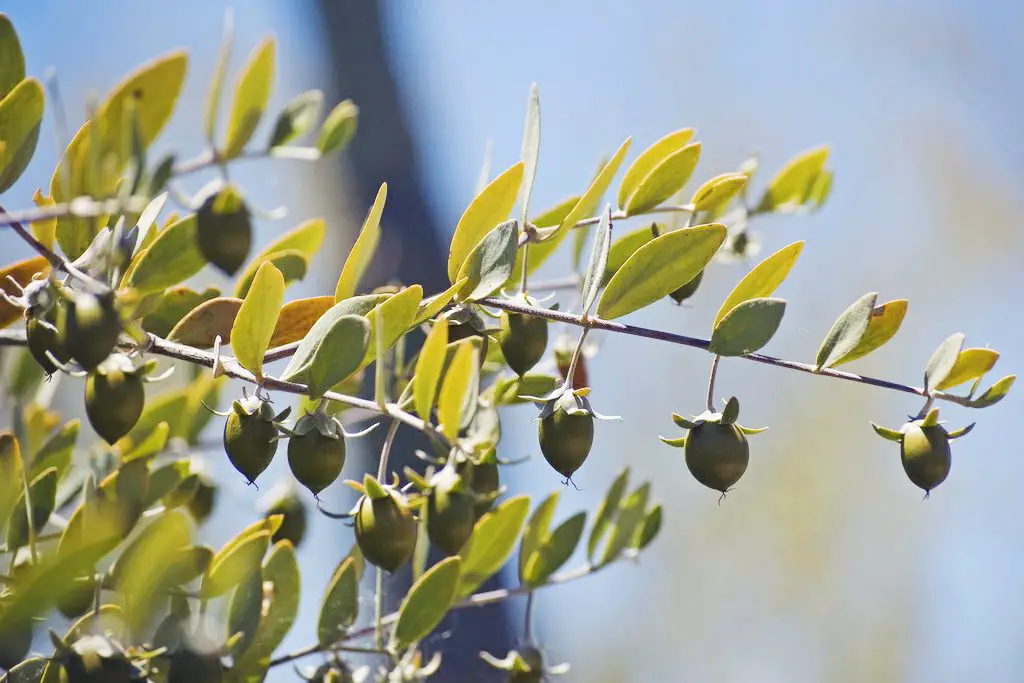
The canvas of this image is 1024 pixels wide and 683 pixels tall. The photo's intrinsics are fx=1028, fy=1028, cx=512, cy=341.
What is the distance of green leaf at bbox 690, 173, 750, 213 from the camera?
75 cm

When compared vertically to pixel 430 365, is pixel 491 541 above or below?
below

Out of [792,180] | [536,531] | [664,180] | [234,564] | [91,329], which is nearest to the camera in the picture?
[91,329]

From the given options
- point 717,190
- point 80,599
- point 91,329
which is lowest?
point 80,599

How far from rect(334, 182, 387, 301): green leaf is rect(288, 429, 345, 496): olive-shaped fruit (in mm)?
95

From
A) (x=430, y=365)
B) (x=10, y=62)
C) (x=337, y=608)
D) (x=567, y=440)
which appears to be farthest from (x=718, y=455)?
(x=10, y=62)

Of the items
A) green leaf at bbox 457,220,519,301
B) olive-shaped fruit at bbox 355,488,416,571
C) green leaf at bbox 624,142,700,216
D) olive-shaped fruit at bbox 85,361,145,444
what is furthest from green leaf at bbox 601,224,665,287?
olive-shaped fruit at bbox 85,361,145,444

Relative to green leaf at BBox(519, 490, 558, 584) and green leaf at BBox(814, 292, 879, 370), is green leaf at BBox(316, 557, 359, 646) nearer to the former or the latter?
green leaf at BBox(519, 490, 558, 584)

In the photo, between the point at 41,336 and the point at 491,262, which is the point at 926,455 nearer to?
the point at 491,262

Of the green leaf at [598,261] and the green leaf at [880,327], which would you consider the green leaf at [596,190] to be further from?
the green leaf at [880,327]

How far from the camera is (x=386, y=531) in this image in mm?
634

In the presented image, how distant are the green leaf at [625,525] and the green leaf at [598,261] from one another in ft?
1.20

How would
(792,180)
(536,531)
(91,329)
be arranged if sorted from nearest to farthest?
(91,329) → (536,531) → (792,180)

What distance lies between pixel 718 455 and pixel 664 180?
0.21 m

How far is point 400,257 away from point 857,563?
236cm
